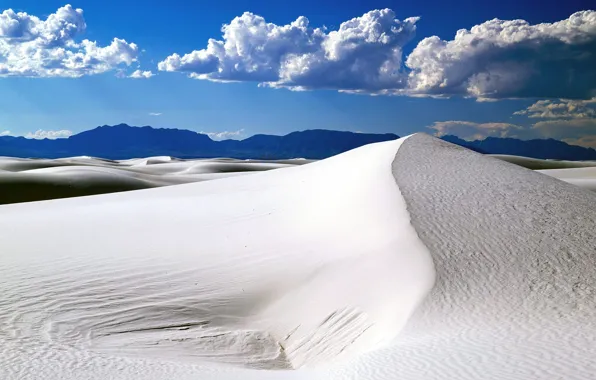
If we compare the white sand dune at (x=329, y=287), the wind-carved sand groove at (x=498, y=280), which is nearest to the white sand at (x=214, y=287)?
the white sand dune at (x=329, y=287)

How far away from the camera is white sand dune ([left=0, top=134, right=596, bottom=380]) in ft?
23.6

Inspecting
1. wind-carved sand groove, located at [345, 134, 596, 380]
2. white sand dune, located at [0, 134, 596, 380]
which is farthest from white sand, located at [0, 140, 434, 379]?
wind-carved sand groove, located at [345, 134, 596, 380]

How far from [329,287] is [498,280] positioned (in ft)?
8.86

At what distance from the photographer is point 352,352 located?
26.1 feet

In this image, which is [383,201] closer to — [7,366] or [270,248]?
[270,248]

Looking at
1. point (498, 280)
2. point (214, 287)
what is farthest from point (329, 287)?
point (498, 280)

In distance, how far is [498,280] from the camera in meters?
9.52

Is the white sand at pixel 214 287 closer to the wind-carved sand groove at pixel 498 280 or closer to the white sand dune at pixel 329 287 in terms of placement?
the white sand dune at pixel 329 287

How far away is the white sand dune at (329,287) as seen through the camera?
7.21 m

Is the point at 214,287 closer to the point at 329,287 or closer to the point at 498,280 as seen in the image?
the point at 329,287

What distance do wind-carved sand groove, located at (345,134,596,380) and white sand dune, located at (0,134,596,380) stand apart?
0.03 m

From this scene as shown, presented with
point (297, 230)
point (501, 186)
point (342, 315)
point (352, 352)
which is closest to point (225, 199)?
point (297, 230)

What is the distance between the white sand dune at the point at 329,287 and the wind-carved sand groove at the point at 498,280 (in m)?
0.03

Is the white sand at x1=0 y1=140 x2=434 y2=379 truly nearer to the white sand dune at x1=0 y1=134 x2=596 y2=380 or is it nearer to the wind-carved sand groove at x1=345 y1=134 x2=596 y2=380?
the white sand dune at x1=0 y1=134 x2=596 y2=380
